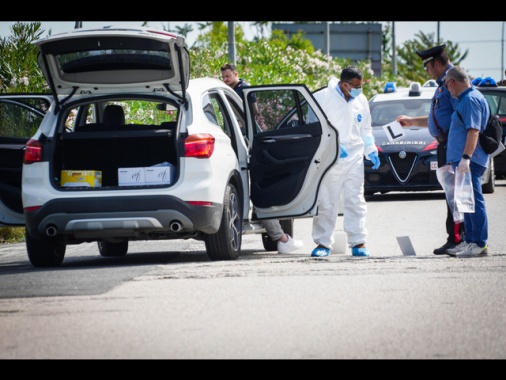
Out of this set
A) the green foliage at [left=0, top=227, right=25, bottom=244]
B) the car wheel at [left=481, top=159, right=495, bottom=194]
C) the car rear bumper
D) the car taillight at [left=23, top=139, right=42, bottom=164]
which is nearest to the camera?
the car rear bumper

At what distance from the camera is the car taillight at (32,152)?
11.3 meters

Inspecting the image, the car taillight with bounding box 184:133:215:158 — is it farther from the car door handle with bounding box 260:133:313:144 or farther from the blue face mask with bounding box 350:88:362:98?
the blue face mask with bounding box 350:88:362:98

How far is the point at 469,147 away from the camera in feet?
38.4

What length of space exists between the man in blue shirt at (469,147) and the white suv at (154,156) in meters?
1.11

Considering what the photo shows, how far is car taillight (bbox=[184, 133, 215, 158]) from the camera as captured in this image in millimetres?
11055

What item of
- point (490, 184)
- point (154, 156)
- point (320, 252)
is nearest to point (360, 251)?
point (320, 252)

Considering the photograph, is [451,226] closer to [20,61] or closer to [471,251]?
[471,251]

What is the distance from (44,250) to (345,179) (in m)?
2.95

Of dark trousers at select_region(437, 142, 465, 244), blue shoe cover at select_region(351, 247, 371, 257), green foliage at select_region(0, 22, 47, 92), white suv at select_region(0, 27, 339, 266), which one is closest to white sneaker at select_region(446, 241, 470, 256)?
dark trousers at select_region(437, 142, 465, 244)

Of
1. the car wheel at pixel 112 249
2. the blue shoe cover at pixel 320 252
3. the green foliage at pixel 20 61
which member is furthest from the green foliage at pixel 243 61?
the blue shoe cover at pixel 320 252

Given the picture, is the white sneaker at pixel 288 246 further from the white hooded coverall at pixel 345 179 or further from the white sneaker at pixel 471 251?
the white sneaker at pixel 471 251

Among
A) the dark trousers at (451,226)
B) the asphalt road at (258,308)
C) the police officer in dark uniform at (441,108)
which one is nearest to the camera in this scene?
the asphalt road at (258,308)

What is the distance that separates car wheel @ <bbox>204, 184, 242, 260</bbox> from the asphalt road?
0.19 metres

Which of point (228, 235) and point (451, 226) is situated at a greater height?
point (228, 235)
